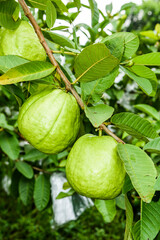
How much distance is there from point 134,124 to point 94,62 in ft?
0.58

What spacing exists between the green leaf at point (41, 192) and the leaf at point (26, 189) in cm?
6

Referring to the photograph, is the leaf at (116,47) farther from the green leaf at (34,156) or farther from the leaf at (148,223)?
the green leaf at (34,156)

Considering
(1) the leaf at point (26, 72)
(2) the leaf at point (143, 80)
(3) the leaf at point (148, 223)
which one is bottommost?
(3) the leaf at point (148, 223)

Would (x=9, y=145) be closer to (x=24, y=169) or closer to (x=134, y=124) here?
(x=24, y=169)

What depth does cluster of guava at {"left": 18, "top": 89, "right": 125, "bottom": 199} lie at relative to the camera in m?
0.58

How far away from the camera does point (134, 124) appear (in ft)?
2.01

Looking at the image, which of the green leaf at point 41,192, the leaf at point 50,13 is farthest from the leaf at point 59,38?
the green leaf at point 41,192

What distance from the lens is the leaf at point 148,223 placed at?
60 cm

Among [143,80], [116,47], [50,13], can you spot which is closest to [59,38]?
[50,13]

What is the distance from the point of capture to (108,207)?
1.09m

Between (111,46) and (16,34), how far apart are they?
0.29 metres

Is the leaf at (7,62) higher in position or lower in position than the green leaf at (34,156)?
A: higher

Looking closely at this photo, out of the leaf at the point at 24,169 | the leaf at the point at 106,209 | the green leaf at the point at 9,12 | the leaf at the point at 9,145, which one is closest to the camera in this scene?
the green leaf at the point at 9,12

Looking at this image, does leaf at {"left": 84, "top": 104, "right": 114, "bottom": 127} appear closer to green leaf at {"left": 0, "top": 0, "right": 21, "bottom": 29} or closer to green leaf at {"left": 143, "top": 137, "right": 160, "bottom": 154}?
green leaf at {"left": 143, "top": 137, "right": 160, "bottom": 154}
